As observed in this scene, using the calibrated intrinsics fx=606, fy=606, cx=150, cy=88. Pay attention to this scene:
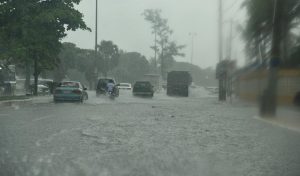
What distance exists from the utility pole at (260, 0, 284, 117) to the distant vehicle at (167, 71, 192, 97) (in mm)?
40650

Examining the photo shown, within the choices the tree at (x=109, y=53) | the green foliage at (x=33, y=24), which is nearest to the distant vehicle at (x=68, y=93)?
the green foliage at (x=33, y=24)

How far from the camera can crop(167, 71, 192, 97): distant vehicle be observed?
213 feet

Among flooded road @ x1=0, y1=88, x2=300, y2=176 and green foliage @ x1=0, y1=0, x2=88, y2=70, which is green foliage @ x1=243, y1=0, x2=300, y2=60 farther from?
green foliage @ x1=0, y1=0, x2=88, y2=70

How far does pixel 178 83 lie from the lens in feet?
216

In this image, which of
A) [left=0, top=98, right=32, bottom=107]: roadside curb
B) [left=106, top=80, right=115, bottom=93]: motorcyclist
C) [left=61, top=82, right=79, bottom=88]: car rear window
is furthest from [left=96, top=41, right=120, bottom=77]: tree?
[left=0, top=98, right=32, bottom=107]: roadside curb

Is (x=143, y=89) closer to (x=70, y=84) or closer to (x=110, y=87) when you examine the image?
(x=110, y=87)

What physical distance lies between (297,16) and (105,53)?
108114 millimetres

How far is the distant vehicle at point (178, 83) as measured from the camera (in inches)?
2562

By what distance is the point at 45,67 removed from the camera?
46656 millimetres

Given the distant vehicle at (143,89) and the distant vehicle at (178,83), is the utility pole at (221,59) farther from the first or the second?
the distant vehicle at (178,83)

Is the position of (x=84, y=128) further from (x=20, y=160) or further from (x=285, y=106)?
(x=285, y=106)

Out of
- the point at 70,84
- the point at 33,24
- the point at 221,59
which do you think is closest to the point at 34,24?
the point at 33,24

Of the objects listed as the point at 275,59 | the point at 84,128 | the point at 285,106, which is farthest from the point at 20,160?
the point at 285,106

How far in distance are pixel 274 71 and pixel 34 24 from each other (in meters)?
19.8
